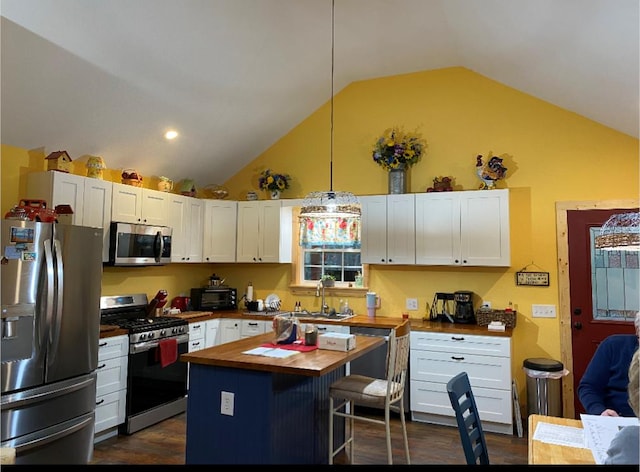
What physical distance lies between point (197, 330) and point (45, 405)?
1.82 m

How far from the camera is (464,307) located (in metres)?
4.58

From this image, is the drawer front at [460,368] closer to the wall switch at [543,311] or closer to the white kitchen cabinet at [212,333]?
the wall switch at [543,311]

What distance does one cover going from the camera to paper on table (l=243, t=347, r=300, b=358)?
2748 millimetres

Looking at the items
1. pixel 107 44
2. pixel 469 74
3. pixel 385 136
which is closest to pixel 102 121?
pixel 107 44

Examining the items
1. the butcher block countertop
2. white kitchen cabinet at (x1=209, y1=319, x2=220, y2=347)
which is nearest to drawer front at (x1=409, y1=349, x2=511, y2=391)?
the butcher block countertop

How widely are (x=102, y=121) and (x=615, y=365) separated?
4.16 metres

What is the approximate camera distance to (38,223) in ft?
10.0

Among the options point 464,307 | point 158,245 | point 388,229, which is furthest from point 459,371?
point 158,245

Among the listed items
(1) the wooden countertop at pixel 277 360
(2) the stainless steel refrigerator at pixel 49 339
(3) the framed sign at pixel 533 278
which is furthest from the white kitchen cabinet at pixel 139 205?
(3) the framed sign at pixel 533 278

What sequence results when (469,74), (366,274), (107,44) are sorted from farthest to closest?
(366,274) < (469,74) < (107,44)

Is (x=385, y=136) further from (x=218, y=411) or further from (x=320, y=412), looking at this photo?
(x=218, y=411)

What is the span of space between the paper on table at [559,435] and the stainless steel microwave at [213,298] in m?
4.18

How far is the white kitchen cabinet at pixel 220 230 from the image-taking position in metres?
5.37

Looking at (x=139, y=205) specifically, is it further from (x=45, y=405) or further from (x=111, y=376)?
(x=45, y=405)
